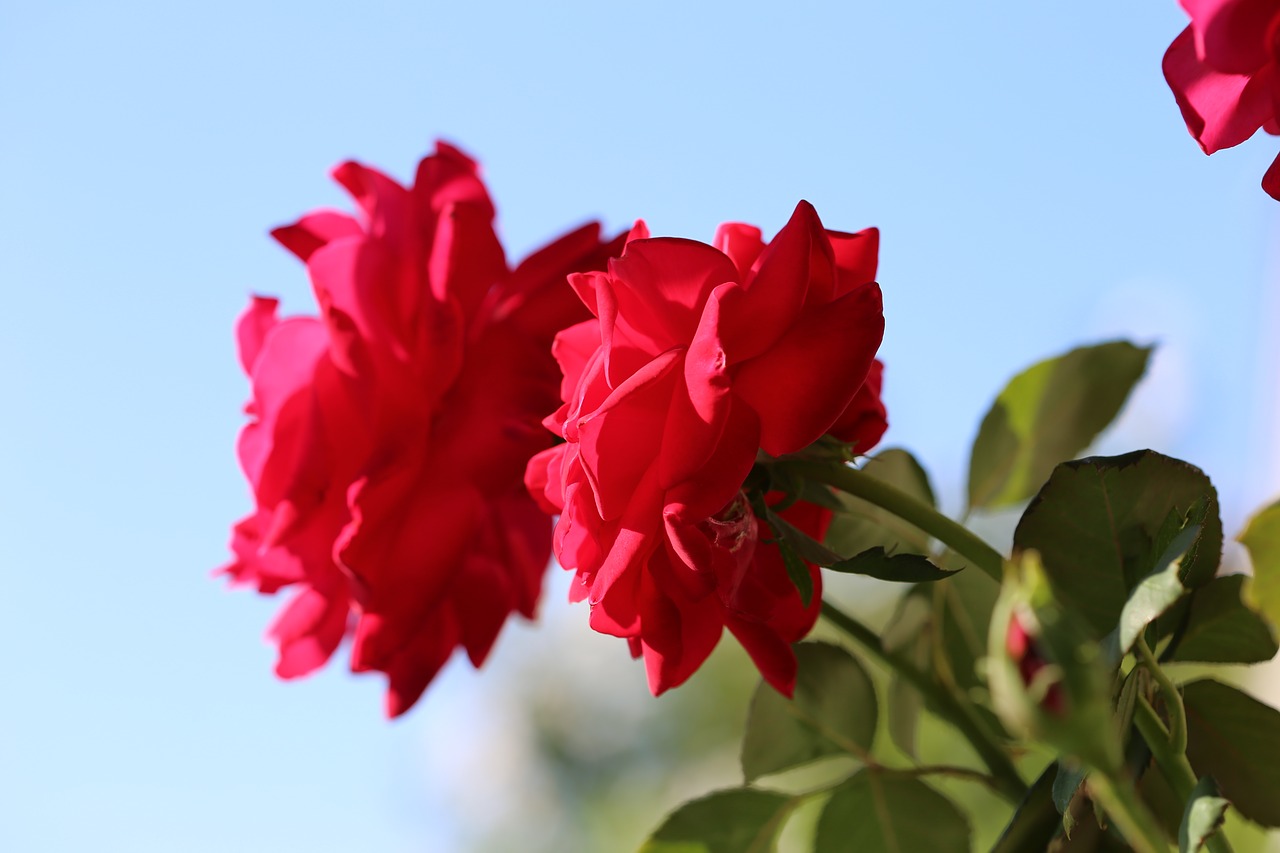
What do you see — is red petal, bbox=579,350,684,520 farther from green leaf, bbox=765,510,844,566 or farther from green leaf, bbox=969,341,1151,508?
green leaf, bbox=969,341,1151,508

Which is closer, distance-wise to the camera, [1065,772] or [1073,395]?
[1065,772]

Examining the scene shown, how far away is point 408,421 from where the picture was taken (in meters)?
0.32

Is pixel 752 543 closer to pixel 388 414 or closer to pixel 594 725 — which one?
pixel 388 414

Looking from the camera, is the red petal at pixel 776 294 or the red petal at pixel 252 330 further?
the red petal at pixel 252 330

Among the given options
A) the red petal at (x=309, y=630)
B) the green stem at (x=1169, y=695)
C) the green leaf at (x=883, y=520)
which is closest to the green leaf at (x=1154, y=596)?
the green stem at (x=1169, y=695)

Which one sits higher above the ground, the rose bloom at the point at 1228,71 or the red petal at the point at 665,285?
the rose bloom at the point at 1228,71

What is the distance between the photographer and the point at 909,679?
0.33 metres

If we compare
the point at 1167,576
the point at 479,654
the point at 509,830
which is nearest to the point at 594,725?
the point at 509,830

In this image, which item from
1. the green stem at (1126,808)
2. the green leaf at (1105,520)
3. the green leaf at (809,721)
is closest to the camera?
the green stem at (1126,808)

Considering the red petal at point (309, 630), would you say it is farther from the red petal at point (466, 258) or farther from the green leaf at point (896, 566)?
the green leaf at point (896, 566)

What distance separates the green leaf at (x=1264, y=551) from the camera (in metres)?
0.19

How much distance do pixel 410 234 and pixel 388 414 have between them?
0.06 m

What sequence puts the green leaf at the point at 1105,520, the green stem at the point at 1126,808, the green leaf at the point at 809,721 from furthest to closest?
the green leaf at the point at 809,721 → the green leaf at the point at 1105,520 → the green stem at the point at 1126,808

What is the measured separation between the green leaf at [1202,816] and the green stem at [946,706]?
135 mm
